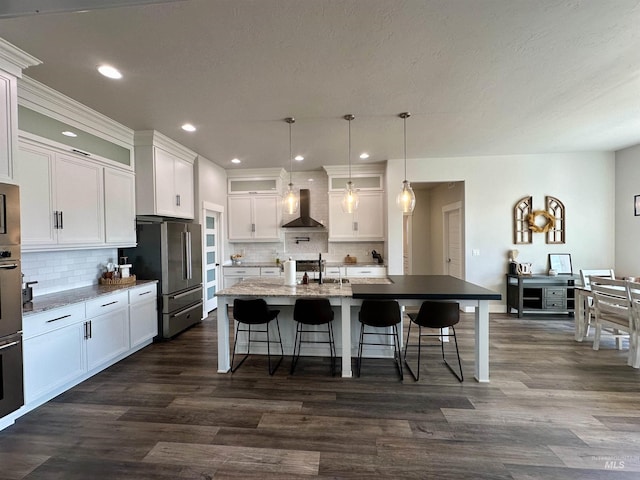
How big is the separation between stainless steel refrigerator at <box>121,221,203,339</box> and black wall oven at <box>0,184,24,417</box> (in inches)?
69.0

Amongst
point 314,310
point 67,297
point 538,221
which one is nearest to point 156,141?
point 67,297

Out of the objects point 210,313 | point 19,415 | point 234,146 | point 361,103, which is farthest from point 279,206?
point 19,415

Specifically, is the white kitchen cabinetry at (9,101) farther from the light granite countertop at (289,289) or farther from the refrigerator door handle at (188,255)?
the refrigerator door handle at (188,255)

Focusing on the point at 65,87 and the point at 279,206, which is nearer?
the point at 65,87

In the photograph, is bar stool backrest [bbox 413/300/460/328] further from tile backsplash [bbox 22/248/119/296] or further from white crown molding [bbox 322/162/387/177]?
tile backsplash [bbox 22/248/119/296]

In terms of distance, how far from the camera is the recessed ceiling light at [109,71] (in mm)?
2408

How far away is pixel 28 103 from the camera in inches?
105

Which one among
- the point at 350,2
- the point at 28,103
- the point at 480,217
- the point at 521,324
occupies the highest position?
the point at 350,2

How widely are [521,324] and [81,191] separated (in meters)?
6.22

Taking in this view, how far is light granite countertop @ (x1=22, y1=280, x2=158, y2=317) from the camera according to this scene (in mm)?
2480

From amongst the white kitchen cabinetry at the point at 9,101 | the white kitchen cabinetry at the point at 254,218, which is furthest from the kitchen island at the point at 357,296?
the white kitchen cabinetry at the point at 254,218

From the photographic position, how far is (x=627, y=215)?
15.9 feet

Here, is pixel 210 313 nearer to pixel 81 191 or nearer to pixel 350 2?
pixel 81 191

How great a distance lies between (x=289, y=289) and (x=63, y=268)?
2.50 meters
